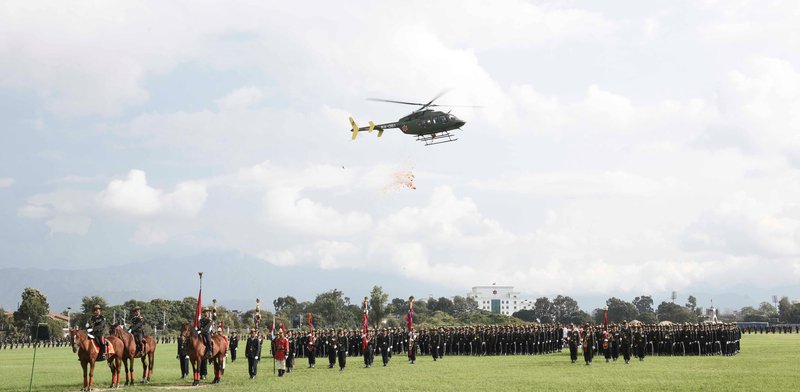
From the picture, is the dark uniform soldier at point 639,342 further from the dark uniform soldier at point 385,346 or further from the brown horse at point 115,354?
the brown horse at point 115,354

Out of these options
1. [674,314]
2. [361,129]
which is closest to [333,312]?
[674,314]

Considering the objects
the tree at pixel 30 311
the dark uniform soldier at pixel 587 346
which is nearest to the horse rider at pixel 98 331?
the dark uniform soldier at pixel 587 346

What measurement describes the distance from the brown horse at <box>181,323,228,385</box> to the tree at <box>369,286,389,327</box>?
74761mm

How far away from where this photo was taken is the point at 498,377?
27.5 m

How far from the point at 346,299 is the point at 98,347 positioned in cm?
12588

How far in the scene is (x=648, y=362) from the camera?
117 feet

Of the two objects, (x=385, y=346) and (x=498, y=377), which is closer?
(x=498, y=377)

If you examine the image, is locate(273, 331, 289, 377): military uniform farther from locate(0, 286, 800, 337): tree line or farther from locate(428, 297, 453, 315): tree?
locate(428, 297, 453, 315): tree

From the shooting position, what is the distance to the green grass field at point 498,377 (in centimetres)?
2405

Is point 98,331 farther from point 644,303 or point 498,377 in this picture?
point 644,303

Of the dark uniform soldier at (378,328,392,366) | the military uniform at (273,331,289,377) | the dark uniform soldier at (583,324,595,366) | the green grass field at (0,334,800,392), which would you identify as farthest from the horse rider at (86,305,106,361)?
the dark uniform soldier at (583,324,595,366)

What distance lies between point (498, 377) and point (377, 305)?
249 ft

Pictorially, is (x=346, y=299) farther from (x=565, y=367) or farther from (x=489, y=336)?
(x=565, y=367)

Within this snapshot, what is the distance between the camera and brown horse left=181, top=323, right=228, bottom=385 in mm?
25156
